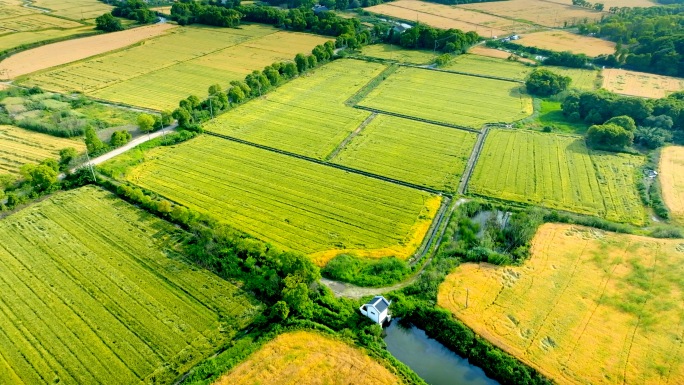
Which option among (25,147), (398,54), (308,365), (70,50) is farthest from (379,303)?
(70,50)

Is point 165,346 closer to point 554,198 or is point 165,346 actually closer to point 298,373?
point 298,373

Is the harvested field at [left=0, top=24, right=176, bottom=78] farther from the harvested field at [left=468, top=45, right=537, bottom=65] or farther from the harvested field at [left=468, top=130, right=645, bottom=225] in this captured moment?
the harvested field at [left=468, top=130, right=645, bottom=225]

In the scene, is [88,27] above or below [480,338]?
above

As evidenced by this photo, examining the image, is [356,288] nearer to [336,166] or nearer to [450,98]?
[336,166]

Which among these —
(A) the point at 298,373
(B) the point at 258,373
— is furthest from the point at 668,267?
(B) the point at 258,373

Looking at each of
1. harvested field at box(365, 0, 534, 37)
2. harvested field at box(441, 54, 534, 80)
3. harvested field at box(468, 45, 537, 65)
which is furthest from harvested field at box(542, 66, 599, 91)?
harvested field at box(365, 0, 534, 37)
